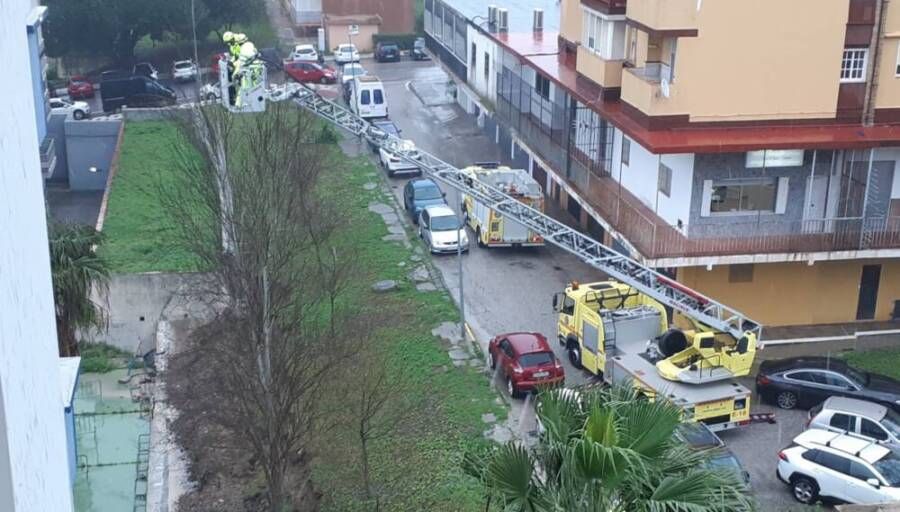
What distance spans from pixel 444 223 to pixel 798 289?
11.8 metres

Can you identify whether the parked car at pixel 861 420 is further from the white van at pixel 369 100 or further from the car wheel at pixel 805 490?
the white van at pixel 369 100

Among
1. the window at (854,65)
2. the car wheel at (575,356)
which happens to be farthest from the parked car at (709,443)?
the window at (854,65)

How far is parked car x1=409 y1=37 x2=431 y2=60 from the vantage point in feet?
228

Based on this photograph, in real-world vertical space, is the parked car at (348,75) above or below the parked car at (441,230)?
above

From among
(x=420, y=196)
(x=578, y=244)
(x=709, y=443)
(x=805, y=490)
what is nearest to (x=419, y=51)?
(x=420, y=196)

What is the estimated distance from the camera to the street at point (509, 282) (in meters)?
24.8

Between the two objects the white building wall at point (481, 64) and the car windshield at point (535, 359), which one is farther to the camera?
the white building wall at point (481, 64)

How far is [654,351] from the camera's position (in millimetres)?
26469

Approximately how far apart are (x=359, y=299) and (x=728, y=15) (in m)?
12.9

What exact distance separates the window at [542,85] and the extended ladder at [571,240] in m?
5.26

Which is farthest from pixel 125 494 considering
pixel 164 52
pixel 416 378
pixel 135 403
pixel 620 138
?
pixel 164 52

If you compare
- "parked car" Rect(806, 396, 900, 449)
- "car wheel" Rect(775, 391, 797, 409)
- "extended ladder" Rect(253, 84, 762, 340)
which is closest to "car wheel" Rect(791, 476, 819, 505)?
"parked car" Rect(806, 396, 900, 449)

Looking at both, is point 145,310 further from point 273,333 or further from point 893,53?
point 893,53

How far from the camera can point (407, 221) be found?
40.1m
